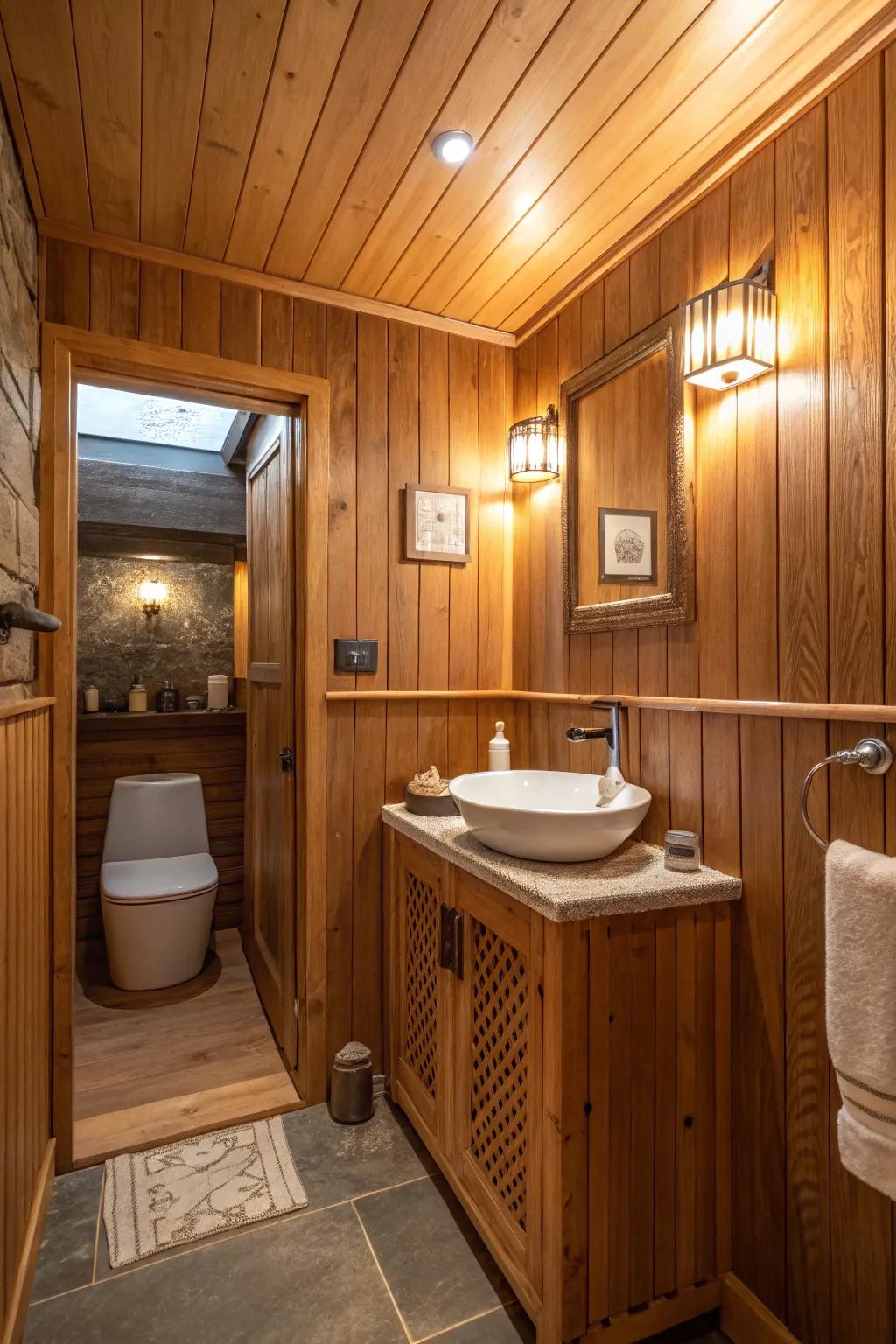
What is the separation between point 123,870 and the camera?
2.91m

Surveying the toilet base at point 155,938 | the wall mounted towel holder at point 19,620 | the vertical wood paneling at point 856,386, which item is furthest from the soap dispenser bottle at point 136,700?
the vertical wood paneling at point 856,386

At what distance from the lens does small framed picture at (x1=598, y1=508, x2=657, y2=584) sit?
170cm

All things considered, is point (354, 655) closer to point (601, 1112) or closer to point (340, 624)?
point (340, 624)

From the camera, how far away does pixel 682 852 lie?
1.46 m

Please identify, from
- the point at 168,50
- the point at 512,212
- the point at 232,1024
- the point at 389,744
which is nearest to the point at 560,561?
the point at 389,744

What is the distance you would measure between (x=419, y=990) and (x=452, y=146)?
2.06 meters

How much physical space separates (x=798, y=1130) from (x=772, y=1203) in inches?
6.9

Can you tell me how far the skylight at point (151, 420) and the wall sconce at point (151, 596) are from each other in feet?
2.51

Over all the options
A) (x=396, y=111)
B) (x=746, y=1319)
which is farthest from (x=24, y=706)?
(x=746, y=1319)

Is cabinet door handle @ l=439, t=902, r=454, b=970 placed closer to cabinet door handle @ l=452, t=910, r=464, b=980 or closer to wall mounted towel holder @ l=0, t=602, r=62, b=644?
cabinet door handle @ l=452, t=910, r=464, b=980

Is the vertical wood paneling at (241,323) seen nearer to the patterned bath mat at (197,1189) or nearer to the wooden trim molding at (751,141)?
the wooden trim molding at (751,141)

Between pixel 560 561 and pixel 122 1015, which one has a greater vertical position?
pixel 560 561

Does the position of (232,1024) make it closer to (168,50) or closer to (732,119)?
(168,50)

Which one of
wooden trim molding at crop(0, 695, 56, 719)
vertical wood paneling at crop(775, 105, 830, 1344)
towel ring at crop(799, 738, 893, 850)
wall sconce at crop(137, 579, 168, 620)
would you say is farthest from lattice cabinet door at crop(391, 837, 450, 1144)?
wall sconce at crop(137, 579, 168, 620)
